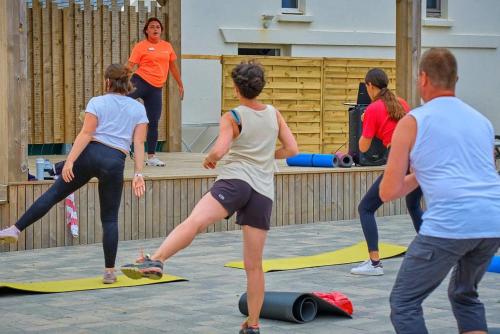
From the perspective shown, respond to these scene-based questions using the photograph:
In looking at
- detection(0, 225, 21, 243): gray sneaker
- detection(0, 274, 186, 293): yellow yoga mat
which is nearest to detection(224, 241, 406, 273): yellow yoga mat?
detection(0, 274, 186, 293): yellow yoga mat

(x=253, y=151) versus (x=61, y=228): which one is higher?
(x=253, y=151)

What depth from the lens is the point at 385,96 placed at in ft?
29.9

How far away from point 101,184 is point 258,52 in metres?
12.4

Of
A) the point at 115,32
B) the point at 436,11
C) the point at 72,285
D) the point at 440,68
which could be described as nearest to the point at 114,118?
the point at 72,285

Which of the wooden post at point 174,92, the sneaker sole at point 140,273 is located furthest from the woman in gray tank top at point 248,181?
the wooden post at point 174,92

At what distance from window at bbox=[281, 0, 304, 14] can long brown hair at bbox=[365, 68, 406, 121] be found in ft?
38.2

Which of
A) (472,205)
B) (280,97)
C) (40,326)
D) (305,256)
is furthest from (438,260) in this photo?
(280,97)

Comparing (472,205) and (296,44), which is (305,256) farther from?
(296,44)

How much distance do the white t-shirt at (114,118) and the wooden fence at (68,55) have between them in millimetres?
7169

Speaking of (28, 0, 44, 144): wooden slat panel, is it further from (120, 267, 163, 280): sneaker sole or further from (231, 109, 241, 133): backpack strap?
(120, 267, 163, 280): sneaker sole

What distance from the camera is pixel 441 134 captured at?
4.77m

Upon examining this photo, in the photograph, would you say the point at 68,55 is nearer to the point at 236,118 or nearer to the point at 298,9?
the point at 298,9

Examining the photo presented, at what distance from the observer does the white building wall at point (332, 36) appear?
19469 millimetres

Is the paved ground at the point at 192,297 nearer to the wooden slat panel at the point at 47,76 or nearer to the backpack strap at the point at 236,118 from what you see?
the backpack strap at the point at 236,118
